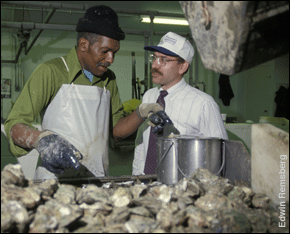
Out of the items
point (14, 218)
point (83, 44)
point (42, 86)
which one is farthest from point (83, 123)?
point (14, 218)

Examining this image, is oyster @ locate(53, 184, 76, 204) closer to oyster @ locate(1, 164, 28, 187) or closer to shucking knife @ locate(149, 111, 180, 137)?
oyster @ locate(1, 164, 28, 187)

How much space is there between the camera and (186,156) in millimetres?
1347

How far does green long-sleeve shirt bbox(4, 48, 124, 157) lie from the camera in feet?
5.15

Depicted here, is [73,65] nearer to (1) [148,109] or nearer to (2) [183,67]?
(1) [148,109]

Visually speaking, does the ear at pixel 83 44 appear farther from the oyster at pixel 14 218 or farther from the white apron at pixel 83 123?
the oyster at pixel 14 218

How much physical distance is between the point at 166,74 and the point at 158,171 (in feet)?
3.12

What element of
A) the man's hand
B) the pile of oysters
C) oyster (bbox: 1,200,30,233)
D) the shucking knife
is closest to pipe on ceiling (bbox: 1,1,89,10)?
the man's hand

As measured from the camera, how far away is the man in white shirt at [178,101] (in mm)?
2025

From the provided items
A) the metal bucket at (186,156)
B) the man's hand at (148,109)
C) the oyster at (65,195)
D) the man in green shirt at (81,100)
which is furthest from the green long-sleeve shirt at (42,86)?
the metal bucket at (186,156)

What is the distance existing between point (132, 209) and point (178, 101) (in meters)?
1.32

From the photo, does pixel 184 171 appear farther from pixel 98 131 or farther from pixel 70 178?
pixel 98 131

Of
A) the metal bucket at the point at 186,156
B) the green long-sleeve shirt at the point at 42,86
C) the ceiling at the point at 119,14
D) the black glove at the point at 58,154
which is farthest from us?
the ceiling at the point at 119,14

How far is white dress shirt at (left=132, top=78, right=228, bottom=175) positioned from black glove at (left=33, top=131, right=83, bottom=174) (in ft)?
3.00

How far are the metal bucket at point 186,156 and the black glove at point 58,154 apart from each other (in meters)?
0.41
